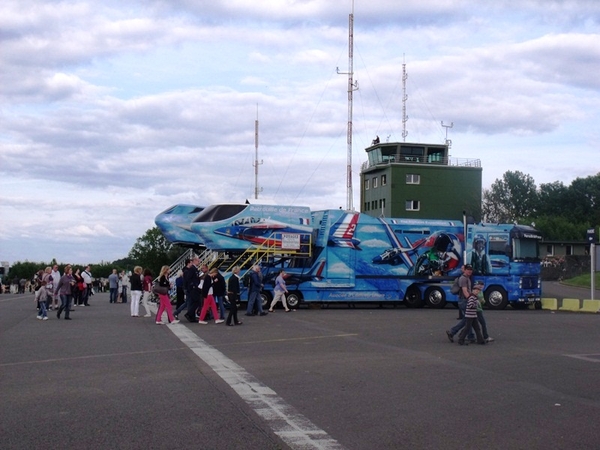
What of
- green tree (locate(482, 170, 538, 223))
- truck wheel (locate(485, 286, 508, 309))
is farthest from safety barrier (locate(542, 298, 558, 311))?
green tree (locate(482, 170, 538, 223))

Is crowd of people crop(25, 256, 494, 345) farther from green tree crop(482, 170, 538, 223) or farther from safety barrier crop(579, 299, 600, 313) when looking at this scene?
green tree crop(482, 170, 538, 223)

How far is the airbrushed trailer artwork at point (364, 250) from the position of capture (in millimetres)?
30828

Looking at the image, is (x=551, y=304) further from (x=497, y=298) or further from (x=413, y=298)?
(x=413, y=298)

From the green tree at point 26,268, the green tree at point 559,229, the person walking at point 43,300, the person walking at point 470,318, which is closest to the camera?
the person walking at point 470,318

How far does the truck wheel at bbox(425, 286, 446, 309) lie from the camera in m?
32.6

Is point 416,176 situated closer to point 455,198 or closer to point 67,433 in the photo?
point 455,198

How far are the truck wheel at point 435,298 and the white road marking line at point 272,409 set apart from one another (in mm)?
19332

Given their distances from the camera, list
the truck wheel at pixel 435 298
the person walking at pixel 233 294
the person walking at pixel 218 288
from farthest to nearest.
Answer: the truck wheel at pixel 435 298 < the person walking at pixel 218 288 < the person walking at pixel 233 294

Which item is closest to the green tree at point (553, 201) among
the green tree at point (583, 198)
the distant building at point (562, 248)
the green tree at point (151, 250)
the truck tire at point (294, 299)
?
the green tree at point (583, 198)

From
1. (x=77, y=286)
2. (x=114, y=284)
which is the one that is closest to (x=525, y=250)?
(x=77, y=286)

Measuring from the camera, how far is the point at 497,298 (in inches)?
1296

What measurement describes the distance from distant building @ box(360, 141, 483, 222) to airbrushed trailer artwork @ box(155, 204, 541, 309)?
130 feet

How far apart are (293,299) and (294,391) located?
20.5m

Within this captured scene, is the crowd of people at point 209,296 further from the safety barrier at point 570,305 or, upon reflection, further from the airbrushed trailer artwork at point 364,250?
the safety barrier at point 570,305
